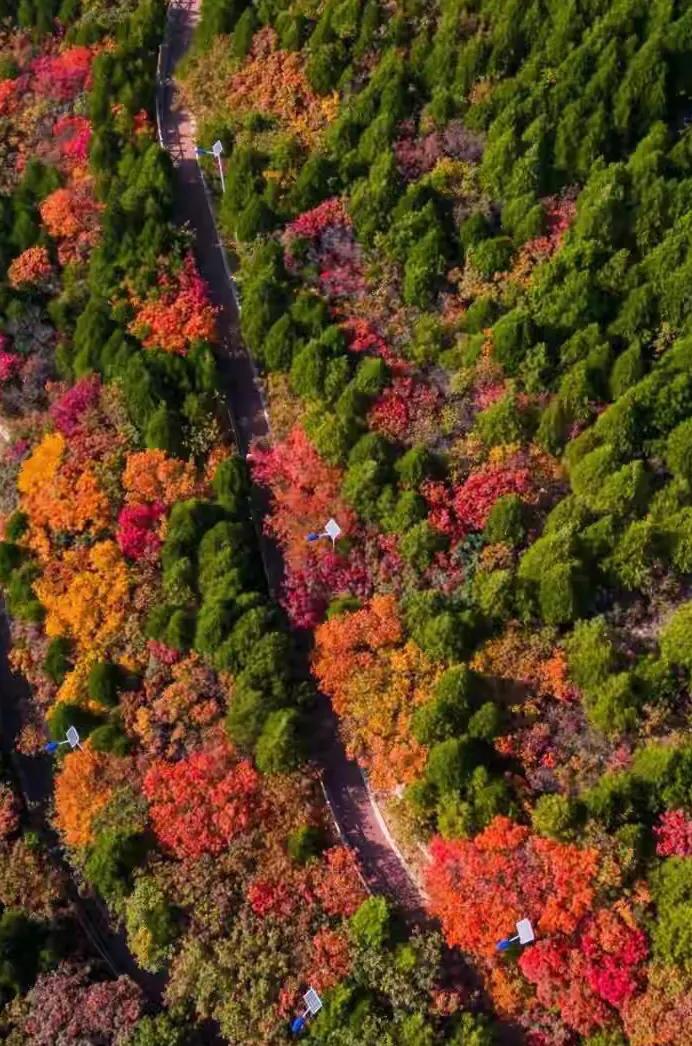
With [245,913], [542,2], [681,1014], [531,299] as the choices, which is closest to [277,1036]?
[245,913]

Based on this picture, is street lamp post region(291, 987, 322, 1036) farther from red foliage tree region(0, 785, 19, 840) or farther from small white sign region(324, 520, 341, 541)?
small white sign region(324, 520, 341, 541)

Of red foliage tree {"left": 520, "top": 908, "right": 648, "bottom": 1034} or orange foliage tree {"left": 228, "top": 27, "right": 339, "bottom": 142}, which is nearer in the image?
red foliage tree {"left": 520, "top": 908, "right": 648, "bottom": 1034}

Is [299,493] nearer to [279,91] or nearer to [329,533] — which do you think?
[329,533]

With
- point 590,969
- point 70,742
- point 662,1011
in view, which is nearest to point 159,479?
point 70,742

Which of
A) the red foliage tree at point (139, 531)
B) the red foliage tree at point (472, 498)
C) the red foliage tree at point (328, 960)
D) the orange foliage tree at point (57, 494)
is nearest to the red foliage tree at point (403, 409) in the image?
the red foliage tree at point (472, 498)

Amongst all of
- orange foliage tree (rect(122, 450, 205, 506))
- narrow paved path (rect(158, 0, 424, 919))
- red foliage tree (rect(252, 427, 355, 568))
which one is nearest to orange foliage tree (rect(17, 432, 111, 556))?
orange foliage tree (rect(122, 450, 205, 506))

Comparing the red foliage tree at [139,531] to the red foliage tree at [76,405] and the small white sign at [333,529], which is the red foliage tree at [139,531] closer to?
the red foliage tree at [76,405]

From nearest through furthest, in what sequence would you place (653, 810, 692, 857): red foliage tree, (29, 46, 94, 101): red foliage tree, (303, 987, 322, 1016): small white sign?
(653, 810, 692, 857): red foliage tree → (303, 987, 322, 1016): small white sign → (29, 46, 94, 101): red foliage tree
